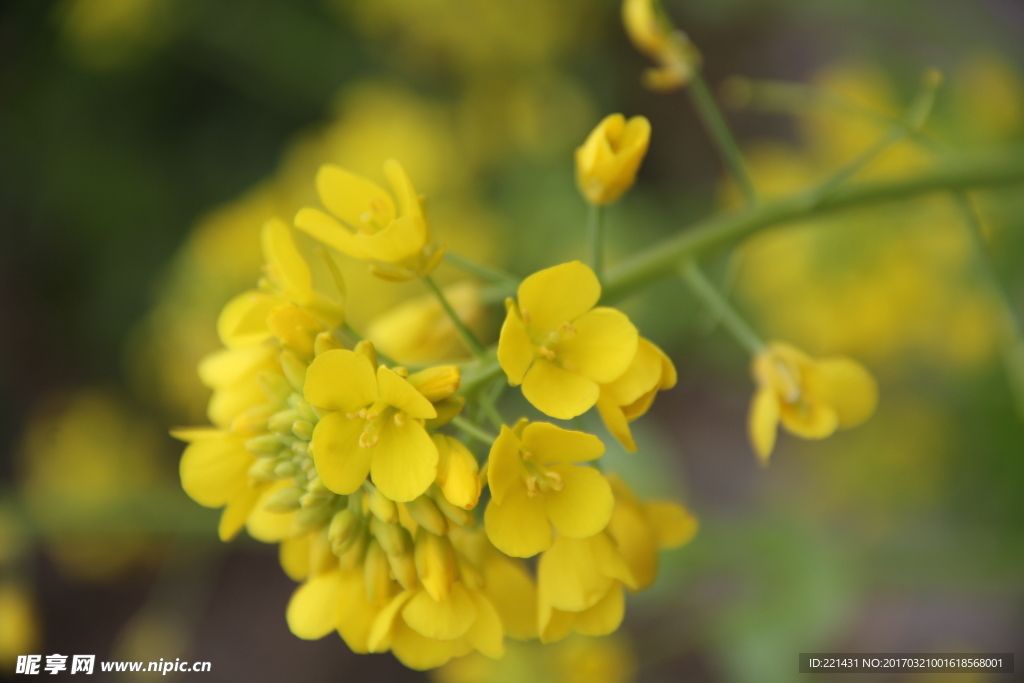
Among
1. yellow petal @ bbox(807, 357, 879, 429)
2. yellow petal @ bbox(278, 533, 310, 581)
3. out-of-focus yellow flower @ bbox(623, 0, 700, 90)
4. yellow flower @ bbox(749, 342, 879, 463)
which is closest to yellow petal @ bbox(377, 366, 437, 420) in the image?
yellow petal @ bbox(278, 533, 310, 581)

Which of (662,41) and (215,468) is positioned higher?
(662,41)

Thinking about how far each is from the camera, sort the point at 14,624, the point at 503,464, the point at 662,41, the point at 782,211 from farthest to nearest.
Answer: the point at 14,624
the point at 662,41
the point at 782,211
the point at 503,464

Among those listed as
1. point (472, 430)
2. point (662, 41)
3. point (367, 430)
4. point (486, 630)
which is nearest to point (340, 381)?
point (367, 430)

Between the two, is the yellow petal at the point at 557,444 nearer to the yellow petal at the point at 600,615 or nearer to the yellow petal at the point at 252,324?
the yellow petal at the point at 600,615

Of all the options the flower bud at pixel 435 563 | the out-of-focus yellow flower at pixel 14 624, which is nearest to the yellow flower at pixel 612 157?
the flower bud at pixel 435 563

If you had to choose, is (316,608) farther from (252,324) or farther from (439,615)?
(252,324)

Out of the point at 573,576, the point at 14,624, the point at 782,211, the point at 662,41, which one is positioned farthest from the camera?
the point at 14,624
